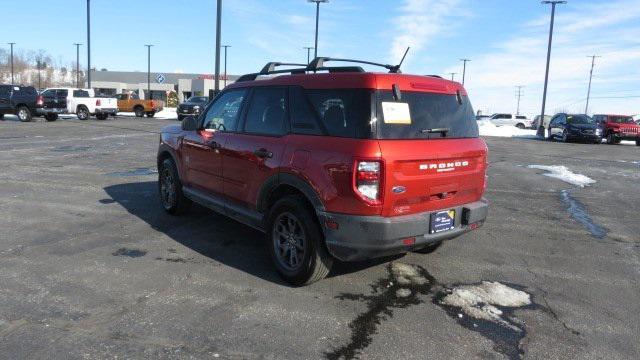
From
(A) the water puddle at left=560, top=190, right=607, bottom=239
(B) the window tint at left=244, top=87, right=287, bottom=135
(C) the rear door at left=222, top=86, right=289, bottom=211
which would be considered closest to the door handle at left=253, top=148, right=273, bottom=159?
(C) the rear door at left=222, top=86, right=289, bottom=211

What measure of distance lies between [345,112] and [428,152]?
75 centimetres

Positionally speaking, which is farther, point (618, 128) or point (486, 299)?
point (618, 128)

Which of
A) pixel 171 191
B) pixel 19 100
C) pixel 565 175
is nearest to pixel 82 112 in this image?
pixel 19 100

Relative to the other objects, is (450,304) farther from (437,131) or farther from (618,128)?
(618,128)

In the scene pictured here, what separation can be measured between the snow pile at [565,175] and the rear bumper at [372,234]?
8477mm

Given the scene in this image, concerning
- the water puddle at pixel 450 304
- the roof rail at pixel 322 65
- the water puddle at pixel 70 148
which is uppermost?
the roof rail at pixel 322 65

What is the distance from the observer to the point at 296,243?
4.44 meters

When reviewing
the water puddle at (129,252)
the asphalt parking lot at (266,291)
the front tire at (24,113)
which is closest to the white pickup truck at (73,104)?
the front tire at (24,113)

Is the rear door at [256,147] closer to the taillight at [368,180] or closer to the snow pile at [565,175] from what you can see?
the taillight at [368,180]

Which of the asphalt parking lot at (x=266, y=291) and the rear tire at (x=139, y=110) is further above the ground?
the rear tire at (x=139, y=110)

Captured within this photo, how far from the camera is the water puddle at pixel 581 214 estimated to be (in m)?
6.79

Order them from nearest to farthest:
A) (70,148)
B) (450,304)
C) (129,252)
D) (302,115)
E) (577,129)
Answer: (450,304) < (302,115) < (129,252) < (70,148) < (577,129)

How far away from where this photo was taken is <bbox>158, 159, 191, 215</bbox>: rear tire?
21.7 feet

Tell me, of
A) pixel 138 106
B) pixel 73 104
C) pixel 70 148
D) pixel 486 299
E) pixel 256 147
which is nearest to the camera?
pixel 486 299
